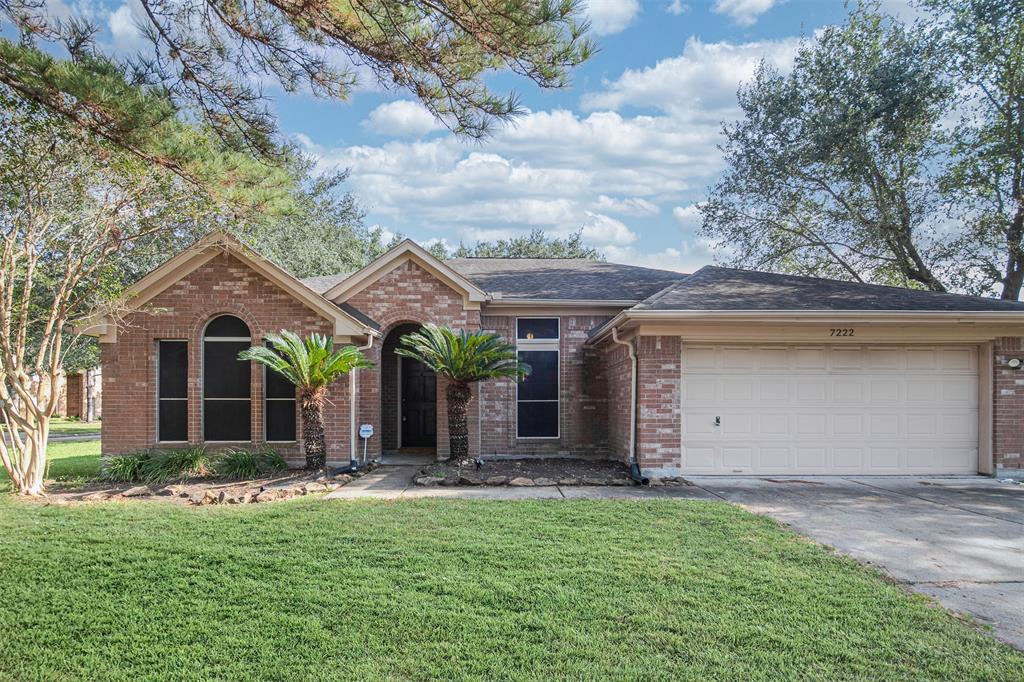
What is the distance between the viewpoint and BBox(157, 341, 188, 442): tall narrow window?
10961 mm

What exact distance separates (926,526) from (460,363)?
6.87 m

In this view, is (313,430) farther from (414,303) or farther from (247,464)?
(414,303)

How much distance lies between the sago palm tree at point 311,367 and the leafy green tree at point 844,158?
13940 millimetres

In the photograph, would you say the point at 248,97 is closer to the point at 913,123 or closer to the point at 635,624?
the point at 635,624

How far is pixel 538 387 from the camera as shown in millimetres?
12828

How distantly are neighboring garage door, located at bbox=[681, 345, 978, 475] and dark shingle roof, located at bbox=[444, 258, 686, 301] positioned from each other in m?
3.21

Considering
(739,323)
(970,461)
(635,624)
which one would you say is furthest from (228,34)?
(970,461)

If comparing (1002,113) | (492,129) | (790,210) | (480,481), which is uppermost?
(1002,113)

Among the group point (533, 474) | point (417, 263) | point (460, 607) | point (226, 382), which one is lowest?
point (533, 474)

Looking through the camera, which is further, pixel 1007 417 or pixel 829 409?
pixel 829 409

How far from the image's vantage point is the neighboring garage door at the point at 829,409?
10062mm

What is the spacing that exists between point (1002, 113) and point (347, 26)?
17.6 metres

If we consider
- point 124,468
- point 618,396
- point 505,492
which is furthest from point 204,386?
point 618,396

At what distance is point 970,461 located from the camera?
10.3m
